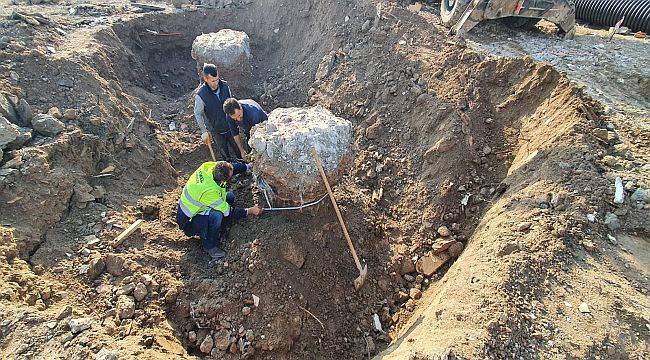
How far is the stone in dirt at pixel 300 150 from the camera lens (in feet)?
13.4

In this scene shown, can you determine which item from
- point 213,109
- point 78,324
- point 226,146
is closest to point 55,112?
point 213,109

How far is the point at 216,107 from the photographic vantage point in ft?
17.7

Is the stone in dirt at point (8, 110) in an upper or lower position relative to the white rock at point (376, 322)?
upper

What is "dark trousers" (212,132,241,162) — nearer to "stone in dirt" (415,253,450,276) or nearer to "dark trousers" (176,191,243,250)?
"dark trousers" (176,191,243,250)

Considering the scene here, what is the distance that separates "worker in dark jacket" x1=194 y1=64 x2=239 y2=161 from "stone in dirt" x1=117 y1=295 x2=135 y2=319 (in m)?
2.30

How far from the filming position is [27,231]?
13.0 ft

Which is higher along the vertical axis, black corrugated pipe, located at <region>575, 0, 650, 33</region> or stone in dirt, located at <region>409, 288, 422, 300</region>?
black corrugated pipe, located at <region>575, 0, 650, 33</region>

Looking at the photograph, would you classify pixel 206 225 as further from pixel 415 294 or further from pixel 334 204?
pixel 415 294

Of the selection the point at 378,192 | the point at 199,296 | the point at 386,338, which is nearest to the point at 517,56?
the point at 378,192

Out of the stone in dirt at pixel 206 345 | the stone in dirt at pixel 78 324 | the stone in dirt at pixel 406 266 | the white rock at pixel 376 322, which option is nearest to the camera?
the stone in dirt at pixel 78 324

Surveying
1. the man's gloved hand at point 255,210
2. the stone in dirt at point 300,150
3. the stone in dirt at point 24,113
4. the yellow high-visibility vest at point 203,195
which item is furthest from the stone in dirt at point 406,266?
the stone in dirt at point 24,113

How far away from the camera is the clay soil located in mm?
3137

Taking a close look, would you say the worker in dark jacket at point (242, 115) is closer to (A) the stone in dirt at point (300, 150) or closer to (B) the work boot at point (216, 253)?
(A) the stone in dirt at point (300, 150)

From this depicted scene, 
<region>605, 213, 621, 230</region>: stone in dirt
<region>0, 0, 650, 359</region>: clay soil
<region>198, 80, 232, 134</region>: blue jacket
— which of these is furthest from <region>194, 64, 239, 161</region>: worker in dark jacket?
<region>605, 213, 621, 230</region>: stone in dirt
